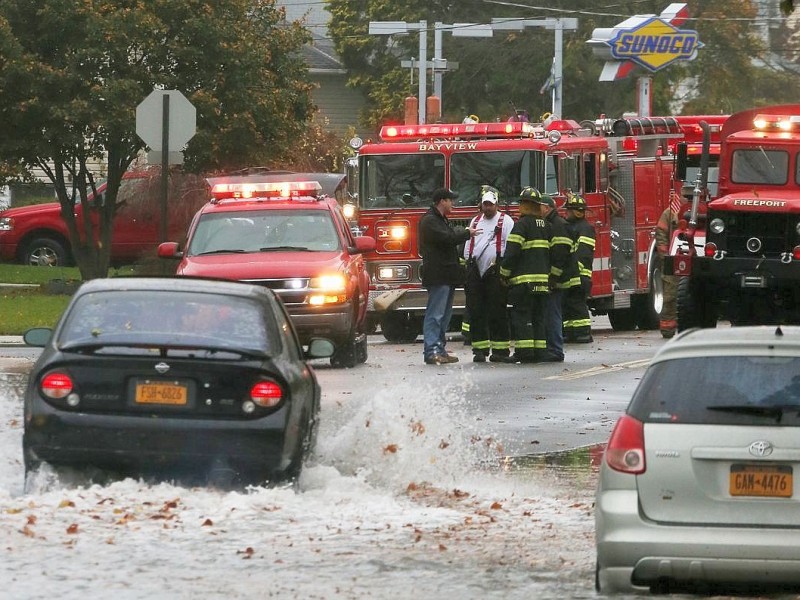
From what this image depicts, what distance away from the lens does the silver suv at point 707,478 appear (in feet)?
24.6

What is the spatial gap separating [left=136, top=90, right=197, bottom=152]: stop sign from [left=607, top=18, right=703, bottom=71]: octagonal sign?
93.3ft

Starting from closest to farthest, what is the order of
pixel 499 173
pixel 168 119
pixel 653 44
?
pixel 168 119 → pixel 499 173 → pixel 653 44

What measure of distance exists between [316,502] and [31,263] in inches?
1243

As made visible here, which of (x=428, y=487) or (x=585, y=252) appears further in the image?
(x=585, y=252)

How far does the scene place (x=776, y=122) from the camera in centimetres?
2305

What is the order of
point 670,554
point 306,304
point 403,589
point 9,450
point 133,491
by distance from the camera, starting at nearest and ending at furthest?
point 670,554, point 403,589, point 133,491, point 9,450, point 306,304

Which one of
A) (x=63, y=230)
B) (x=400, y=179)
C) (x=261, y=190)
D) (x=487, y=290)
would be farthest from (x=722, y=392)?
(x=63, y=230)

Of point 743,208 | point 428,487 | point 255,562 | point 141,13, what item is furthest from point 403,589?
point 141,13

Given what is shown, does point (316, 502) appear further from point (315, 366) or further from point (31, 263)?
point (31, 263)

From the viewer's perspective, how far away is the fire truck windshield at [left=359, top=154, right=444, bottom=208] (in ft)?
78.9

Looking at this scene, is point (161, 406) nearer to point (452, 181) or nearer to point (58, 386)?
point (58, 386)

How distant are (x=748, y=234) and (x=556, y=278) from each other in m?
2.92

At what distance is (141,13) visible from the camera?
33000 millimetres

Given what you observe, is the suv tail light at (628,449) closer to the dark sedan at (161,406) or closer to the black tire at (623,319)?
the dark sedan at (161,406)
